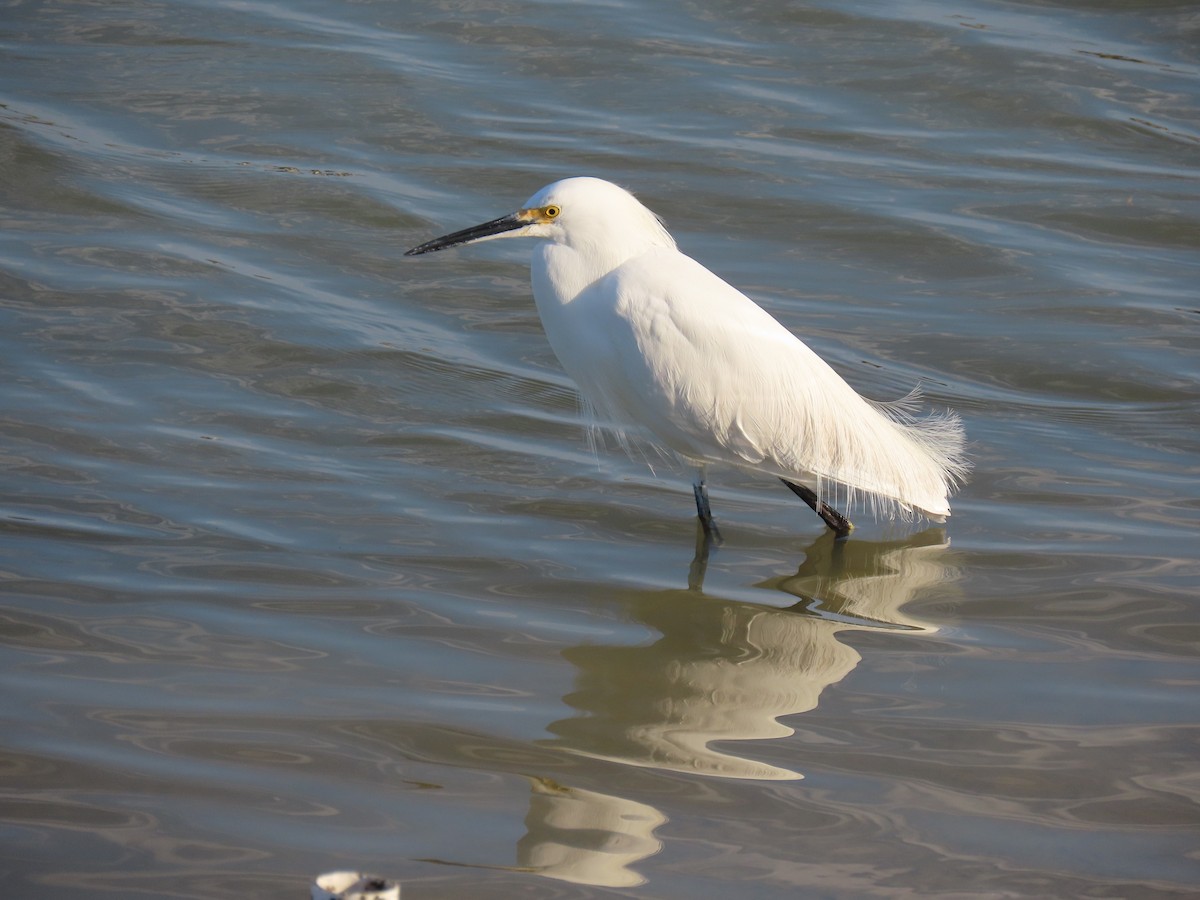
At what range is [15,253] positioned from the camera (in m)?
7.34

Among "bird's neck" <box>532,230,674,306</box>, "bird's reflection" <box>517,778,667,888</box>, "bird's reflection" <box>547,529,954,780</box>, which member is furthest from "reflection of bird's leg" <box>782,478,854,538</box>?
"bird's reflection" <box>517,778,667,888</box>

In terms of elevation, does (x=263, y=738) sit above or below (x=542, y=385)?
below

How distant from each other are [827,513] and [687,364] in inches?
32.6

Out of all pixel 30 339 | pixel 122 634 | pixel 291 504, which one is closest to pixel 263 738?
pixel 122 634

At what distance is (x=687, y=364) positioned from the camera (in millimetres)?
4988

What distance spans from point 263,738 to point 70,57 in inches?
316

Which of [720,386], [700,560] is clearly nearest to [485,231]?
[720,386]

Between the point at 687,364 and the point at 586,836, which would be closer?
the point at 586,836

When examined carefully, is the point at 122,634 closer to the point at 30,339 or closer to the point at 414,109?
the point at 30,339

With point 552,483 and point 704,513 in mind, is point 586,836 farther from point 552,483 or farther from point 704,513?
point 552,483

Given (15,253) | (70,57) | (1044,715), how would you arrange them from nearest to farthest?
1. (1044,715)
2. (15,253)
3. (70,57)

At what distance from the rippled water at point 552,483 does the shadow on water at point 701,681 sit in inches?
0.7

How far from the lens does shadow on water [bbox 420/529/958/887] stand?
10.6 ft

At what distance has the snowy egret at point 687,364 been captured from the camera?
195 inches
